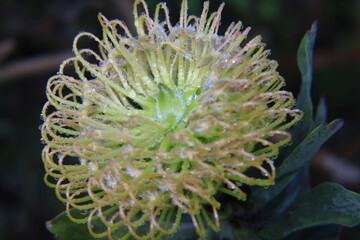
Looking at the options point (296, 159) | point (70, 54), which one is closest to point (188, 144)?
point (296, 159)

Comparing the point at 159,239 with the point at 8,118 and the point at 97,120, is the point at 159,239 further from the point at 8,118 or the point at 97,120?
the point at 8,118

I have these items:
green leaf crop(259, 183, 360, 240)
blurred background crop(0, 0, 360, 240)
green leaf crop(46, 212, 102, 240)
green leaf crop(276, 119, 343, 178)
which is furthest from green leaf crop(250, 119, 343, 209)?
blurred background crop(0, 0, 360, 240)

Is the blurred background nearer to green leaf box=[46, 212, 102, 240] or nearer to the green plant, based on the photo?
the green plant

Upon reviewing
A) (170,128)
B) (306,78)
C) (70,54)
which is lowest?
(306,78)

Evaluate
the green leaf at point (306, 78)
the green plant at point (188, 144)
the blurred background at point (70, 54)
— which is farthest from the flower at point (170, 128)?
the blurred background at point (70, 54)

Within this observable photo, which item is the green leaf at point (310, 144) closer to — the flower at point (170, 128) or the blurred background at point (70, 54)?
the flower at point (170, 128)

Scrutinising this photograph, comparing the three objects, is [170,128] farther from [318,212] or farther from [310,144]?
[318,212]
